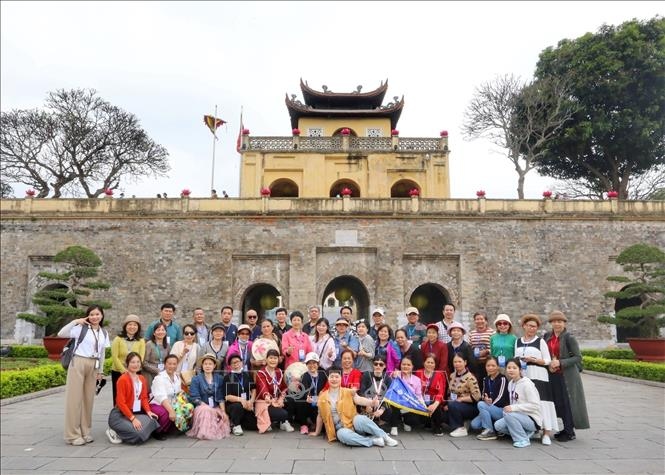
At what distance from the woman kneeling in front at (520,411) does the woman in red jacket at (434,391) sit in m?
0.76

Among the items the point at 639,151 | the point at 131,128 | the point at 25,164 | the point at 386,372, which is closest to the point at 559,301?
the point at 639,151

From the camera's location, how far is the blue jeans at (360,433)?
5750 millimetres

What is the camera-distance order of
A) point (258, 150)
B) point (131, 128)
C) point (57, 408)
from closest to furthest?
point (57, 408)
point (258, 150)
point (131, 128)

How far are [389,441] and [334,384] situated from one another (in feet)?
3.19

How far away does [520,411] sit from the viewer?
6.05m

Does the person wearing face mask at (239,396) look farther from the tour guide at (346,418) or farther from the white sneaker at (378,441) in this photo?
the white sneaker at (378,441)

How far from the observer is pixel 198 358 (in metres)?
7.00

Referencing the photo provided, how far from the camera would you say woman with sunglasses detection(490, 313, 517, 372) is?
6.61m

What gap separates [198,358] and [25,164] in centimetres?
2732

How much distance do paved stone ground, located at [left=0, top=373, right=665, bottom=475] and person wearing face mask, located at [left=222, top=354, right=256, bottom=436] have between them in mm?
225

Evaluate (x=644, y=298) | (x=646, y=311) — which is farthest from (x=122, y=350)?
(x=644, y=298)

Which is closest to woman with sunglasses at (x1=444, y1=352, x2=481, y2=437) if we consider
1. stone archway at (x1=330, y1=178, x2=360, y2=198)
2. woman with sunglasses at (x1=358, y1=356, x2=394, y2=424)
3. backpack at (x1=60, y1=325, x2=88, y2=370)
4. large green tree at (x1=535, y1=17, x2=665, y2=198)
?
woman with sunglasses at (x1=358, y1=356, x2=394, y2=424)

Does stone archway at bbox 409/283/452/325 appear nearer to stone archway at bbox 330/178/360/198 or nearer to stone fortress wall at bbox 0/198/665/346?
stone fortress wall at bbox 0/198/665/346

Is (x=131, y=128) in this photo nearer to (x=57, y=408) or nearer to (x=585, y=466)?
(x=57, y=408)
